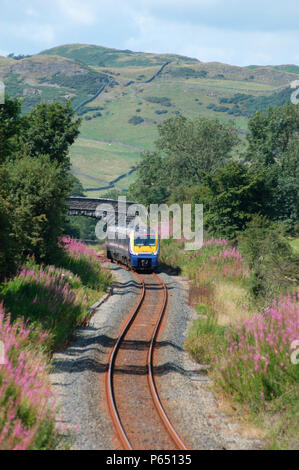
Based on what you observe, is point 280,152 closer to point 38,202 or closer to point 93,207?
point 93,207

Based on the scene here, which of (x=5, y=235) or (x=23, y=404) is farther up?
(x=5, y=235)

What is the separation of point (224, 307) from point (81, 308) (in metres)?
5.50

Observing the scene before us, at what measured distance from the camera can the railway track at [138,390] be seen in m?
9.97

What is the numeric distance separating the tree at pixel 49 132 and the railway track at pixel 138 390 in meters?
20.1

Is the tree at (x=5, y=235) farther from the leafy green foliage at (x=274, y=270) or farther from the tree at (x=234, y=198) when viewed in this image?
the tree at (x=234, y=198)

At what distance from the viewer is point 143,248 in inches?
1323

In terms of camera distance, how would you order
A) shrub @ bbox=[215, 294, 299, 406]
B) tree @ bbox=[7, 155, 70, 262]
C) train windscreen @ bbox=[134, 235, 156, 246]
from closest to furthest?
shrub @ bbox=[215, 294, 299, 406] < tree @ bbox=[7, 155, 70, 262] < train windscreen @ bbox=[134, 235, 156, 246]

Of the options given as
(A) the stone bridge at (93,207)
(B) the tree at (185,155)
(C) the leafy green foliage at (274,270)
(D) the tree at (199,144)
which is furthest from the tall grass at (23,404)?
(D) the tree at (199,144)

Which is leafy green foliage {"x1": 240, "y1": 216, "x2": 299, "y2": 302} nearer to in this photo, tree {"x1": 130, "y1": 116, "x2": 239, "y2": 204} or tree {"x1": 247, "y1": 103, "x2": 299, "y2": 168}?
tree {"x1": 247, "y1": 103, "x2": 299, "y2": 168}

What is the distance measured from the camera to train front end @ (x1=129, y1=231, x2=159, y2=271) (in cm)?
3356

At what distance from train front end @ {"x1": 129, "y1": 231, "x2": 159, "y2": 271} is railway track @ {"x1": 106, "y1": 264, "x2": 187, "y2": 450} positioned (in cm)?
1107

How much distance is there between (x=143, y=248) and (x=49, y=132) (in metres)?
11.9

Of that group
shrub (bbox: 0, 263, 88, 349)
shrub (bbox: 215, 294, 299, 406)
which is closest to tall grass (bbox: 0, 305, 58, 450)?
shrub (bbox: 0, 263, 88, 349)

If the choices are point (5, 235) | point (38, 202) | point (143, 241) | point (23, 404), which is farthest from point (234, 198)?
point (23, 404)
